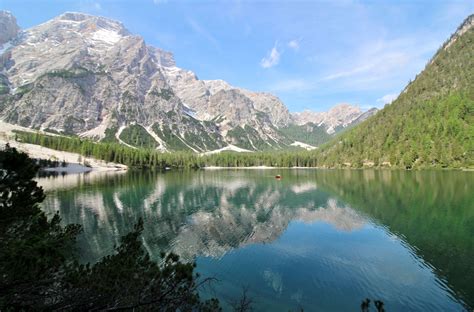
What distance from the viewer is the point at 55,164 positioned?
187m

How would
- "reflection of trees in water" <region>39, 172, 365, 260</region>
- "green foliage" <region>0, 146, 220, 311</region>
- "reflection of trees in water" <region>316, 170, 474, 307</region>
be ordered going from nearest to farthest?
"green foliage" <region>0, 146, 220, 311</region>
"reflection of trees in water" <region>316, 170, 474, 307</region>
"reflection of trees in water" <region>39, 172, 365, 260</region>

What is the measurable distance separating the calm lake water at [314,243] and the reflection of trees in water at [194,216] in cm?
18

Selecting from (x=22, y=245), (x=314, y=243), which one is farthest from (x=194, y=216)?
(x=22, y=245)

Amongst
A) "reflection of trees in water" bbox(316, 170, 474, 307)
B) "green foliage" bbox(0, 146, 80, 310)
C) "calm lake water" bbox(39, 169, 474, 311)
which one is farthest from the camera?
"reflection of trees in water" bbox(316, 170, 474, 307)

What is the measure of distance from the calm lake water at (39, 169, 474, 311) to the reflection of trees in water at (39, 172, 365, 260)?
0.18 metres

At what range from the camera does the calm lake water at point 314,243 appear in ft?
82.3

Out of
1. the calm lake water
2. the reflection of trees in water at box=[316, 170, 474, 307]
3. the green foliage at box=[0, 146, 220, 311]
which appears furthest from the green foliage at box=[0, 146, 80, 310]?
the reflection of trees in water at box=[316, 170, 474, 307]

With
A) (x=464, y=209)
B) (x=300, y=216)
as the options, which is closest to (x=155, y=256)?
(x=300, y=216)

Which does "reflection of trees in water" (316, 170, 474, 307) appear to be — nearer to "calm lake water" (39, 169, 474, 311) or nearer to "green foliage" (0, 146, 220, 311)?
"calm lake water" (39, 169, 474, 311)

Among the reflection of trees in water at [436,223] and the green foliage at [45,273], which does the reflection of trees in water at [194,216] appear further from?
the green foliage at [45,273]

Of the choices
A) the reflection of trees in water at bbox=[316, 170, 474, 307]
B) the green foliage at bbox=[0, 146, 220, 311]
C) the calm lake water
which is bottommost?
the calm lake water

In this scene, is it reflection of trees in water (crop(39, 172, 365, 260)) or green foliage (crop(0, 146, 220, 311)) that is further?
reflection of trees in water (crop(39, 172, 365, 260))

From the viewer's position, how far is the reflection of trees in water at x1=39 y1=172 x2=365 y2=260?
40.9 meters

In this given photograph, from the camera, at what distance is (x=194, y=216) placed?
5850 centimetres
